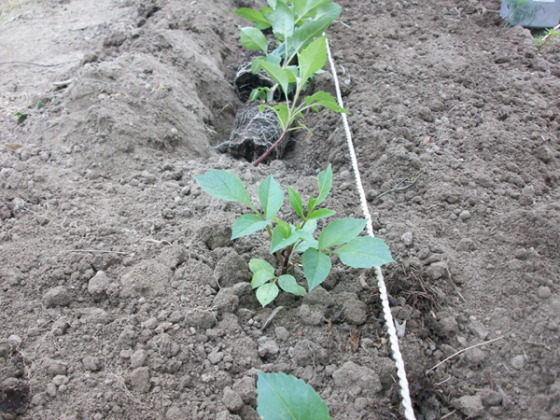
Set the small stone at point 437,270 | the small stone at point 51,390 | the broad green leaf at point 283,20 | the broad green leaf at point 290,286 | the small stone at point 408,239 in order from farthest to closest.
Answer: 1. the broad green leaf at point 283,20
2. the small stone at point 408,239
3. the small stone at point 437,270
4. the broad green leaf at point 290,286
5. the small stone at point 51,390

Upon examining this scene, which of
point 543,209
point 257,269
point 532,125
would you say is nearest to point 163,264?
point 257,269

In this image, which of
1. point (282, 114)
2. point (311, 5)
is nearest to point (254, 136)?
point (282, 114)

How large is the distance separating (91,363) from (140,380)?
148mm

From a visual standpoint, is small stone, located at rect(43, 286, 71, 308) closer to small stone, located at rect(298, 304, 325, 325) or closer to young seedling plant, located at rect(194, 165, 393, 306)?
young seedling plant, located at rect(194, 165, 393, 306)

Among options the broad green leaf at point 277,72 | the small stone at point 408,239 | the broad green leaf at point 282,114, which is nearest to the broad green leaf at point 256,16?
the broad green leaf at point 282,114

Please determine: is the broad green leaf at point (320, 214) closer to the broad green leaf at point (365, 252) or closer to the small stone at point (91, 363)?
the broad green leaf at point (365, 252)

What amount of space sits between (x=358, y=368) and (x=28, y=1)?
5021 mm

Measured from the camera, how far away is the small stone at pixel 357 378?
100 centimetres

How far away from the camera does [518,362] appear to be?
39.8 inches

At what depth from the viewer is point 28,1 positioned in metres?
3.97

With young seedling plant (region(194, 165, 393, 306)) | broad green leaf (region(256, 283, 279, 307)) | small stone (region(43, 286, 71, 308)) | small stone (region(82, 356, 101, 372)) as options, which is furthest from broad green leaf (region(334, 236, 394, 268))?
small stone (region(43, 286, 71, 308))

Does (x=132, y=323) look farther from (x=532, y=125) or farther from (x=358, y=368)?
(x=532, y=125)

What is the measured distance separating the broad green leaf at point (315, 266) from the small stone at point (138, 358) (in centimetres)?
51

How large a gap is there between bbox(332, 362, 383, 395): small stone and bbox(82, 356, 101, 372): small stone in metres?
0.66
